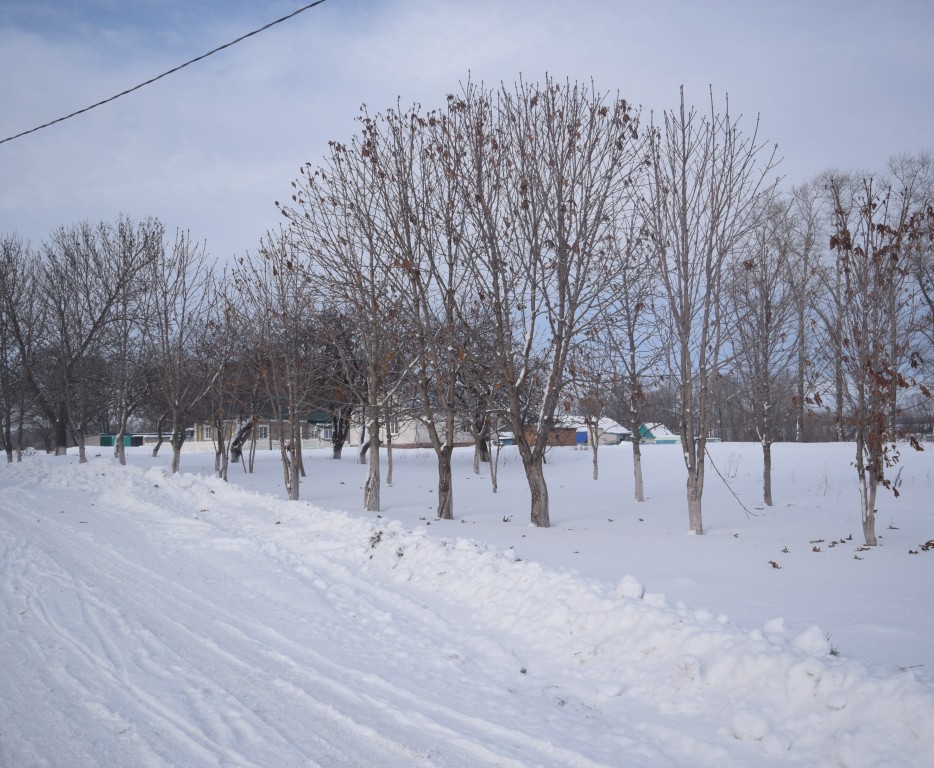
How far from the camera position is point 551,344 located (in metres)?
14.8

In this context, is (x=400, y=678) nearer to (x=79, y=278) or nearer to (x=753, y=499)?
(x=753, y=499)

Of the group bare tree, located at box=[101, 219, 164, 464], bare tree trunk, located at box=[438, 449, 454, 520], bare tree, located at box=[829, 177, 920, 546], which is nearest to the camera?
bare tree, located at box=[829, 177, 920, 546]

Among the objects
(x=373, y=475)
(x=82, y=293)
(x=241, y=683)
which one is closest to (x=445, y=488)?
(x=373, y=475)

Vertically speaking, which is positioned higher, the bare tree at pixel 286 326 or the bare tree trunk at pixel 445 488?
the bare tree at pixel 286 326

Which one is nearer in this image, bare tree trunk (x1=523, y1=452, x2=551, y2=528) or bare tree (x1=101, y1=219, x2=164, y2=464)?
bare tree trunk (x1=523, y1=452, x2=551, y2=528)

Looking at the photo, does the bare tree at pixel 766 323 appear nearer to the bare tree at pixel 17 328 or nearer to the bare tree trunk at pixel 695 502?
the bare tree trunk at pixel 695 502

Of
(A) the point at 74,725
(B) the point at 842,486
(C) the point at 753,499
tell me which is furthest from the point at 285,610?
(B) the point at 842,486

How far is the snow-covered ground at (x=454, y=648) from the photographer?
406 cm

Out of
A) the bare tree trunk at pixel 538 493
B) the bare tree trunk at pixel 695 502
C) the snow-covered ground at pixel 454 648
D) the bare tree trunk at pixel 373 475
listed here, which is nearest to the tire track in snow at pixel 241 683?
the snow-covered ground at pixel 454 648

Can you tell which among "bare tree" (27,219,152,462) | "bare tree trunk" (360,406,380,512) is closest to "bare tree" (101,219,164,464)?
"bare tree" (27,219,152,462)

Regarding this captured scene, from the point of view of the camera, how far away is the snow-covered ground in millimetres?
4062

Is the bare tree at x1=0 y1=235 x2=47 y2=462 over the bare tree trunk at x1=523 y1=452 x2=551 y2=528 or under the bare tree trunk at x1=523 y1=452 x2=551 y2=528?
over

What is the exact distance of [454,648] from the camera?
233 inches

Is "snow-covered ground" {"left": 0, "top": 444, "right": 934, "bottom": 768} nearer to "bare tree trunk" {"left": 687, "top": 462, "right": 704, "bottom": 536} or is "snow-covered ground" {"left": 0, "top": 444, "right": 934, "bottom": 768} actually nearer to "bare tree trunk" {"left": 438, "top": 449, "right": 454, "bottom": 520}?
"bare tree trunk" {"left": 687, "top": 462, "right": 704, "bottom": 536}
